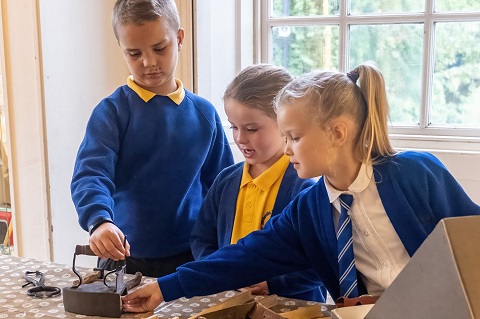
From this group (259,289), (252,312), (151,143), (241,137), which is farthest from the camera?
(151,143)

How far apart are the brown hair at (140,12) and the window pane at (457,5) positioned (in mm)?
1247

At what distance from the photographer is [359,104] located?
1236mm

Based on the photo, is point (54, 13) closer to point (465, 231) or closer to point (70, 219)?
point (70, 219)

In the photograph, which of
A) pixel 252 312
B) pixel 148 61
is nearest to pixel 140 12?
pixel 148 61

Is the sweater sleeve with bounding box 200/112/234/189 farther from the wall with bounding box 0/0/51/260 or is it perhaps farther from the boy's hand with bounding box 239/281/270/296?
the wall with bounding box 0/0/51/260

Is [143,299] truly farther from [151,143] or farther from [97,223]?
[151,143]

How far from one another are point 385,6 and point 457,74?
0.39 meters

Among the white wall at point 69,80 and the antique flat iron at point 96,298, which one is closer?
the antique flat iron at point 96,298

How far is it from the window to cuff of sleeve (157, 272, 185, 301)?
4.67 ft

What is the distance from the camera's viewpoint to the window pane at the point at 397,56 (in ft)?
8.06

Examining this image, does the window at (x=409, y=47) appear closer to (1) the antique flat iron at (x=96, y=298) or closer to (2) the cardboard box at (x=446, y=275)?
(1) the antique flat iron at (x=96, y=298)

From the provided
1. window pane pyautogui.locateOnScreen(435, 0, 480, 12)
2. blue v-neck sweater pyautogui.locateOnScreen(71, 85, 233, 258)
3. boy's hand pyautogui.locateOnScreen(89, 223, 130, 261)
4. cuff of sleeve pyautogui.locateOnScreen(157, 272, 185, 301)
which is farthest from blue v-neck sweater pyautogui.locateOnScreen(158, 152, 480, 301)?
window pane pyautogui.locateOnScreen(435, 0, 480, 12)

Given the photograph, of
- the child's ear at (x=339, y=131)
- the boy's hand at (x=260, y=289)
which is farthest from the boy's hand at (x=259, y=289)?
the child's ear at (x=339, y=131)

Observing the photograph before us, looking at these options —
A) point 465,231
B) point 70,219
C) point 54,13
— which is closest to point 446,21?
point 54,13
